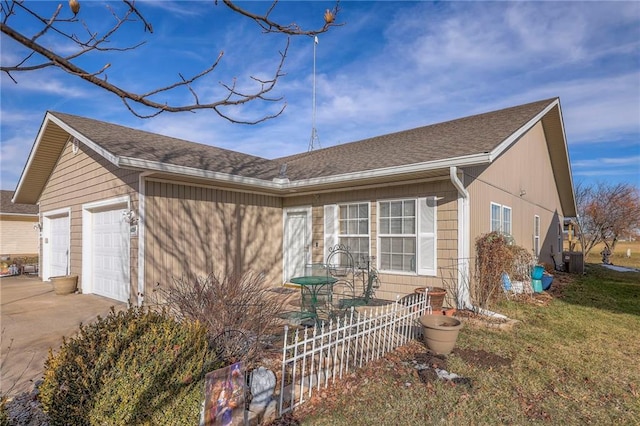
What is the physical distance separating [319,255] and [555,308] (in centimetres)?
516

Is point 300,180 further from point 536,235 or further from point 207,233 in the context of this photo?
point 536,235

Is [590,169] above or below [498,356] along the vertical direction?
above

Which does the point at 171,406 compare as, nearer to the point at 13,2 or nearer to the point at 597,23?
the point at 13,2

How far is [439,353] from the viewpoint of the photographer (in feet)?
14.8

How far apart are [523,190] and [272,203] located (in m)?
7.44

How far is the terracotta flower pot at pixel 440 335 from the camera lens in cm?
442

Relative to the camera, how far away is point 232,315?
369 cm

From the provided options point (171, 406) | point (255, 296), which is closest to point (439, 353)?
point (255, 296)

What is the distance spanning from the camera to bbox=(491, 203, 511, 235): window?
26.8ft

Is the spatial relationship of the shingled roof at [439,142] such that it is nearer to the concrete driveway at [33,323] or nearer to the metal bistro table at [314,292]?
the metal bistro table at [314,292]

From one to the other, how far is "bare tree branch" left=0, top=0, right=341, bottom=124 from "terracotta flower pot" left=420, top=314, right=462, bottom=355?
360 centimetres

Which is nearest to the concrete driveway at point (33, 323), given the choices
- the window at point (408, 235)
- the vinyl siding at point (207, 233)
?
the vinyl siding at point (207, 233)

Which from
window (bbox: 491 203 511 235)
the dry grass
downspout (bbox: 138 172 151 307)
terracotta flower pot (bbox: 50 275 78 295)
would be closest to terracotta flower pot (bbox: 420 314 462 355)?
window (bbox: 491 203 511 235)

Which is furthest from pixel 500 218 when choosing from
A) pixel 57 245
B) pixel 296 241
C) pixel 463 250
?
pixel 57 245
